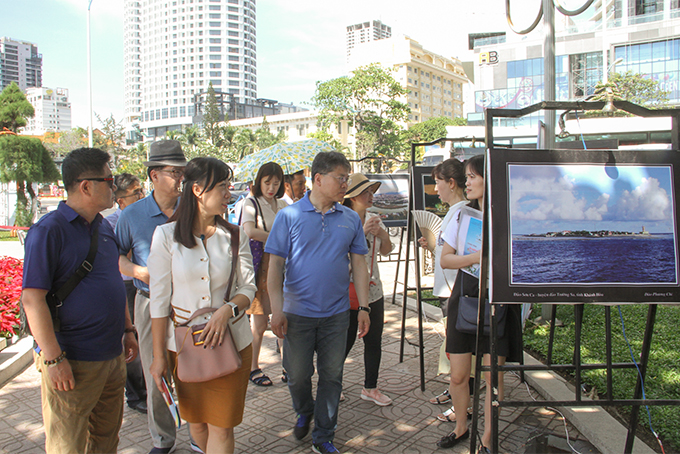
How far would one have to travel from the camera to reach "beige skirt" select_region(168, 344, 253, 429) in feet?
8.22

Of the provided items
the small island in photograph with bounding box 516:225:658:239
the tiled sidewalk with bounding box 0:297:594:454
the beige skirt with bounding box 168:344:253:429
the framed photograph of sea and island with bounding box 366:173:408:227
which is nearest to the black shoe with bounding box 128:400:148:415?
the tiled sidewalk with bounding box 0:297:594:454

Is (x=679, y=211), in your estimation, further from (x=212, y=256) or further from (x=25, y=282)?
(x=25, y=282)

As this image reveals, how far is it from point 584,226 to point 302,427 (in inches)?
89.6

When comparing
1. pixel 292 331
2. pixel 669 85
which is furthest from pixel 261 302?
pixel 669 85

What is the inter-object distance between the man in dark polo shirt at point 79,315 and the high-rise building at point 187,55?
523 feet

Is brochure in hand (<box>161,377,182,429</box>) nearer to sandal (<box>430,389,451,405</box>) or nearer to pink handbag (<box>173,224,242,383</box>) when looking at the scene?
pink handbag (<box>173,224,242,383</box>)

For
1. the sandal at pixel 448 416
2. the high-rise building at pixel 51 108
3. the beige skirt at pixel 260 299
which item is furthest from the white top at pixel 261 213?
the high-rise building at pixel 51 108

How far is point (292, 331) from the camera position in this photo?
329cm

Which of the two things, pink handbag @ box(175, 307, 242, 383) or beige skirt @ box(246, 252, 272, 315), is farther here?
beige skirt @ box(246, 252, 272, 315)

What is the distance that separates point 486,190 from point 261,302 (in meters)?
2.67

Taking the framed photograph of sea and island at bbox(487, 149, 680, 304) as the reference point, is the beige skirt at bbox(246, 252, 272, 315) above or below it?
below

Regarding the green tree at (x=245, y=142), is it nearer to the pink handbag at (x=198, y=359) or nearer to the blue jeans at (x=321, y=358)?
the blue jeans at (x=321, y=358)

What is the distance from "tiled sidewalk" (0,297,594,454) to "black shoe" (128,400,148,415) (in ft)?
0.14

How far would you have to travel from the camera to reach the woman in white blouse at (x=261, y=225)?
4.64 meters
